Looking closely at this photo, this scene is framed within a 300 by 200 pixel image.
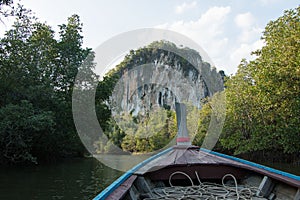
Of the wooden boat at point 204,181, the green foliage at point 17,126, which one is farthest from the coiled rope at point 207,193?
the green foliage at point 17,126

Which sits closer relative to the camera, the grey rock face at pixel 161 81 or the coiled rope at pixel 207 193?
the coiled rope at pixel 207 193

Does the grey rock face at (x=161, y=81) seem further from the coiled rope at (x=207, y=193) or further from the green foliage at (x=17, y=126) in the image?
the green foliage at (x=17, y=126)

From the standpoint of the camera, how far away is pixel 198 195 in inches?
119

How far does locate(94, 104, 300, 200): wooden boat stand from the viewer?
2791mm

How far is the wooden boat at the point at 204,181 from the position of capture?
2.79 metres

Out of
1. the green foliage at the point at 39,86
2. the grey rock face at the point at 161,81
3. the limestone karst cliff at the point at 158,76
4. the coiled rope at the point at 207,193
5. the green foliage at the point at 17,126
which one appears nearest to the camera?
the coiled rope at the point at 207,193

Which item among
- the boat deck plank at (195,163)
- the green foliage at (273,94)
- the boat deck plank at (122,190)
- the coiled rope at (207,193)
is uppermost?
the green foliage at (273,94)

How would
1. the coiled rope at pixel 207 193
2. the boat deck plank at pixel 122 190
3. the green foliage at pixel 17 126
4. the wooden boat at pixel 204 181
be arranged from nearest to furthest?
the boat deck plank at pixel 122 190, the wooden boat at pixel 204 181, the coiled rope at pixel 207 193, the green foliage at pixel 17 126

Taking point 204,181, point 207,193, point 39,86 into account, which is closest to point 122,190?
point 207,193

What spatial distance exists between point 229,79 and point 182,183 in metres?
13.3

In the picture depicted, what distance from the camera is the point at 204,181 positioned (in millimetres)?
3701

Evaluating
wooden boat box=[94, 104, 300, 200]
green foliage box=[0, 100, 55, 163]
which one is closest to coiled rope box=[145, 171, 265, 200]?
wooden boat box=[94, 104, 300, 200]

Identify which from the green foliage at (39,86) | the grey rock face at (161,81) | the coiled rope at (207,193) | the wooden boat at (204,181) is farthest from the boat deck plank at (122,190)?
the green foliage at (39,86)

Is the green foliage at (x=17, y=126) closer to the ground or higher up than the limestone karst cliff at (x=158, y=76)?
closer to the ground
